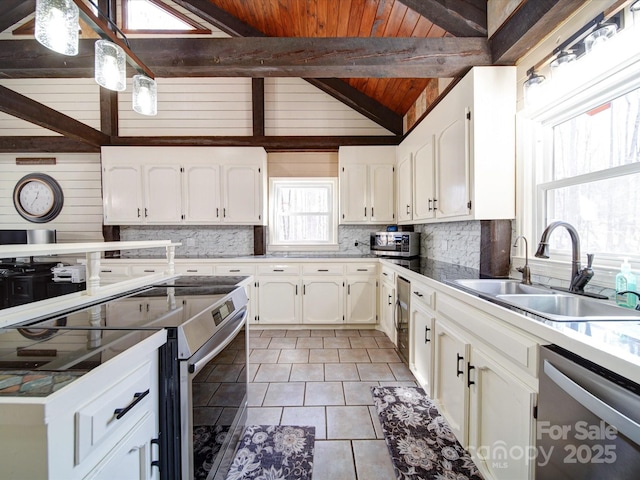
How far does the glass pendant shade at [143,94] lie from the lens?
1519 mm

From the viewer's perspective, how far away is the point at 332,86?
12.4ft

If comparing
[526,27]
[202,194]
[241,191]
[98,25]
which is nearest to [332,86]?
[241,191]

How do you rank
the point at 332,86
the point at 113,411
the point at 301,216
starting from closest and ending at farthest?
the point at 113,411, the point at 332,86, the point at 301,216

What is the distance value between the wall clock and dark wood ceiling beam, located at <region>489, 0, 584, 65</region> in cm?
536

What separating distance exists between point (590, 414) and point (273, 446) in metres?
1.54

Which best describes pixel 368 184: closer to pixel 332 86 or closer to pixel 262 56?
pixel 332 86

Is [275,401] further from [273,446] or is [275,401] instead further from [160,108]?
[160,108]

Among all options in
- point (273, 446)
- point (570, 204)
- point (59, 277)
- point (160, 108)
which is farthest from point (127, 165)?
point (570, 204)

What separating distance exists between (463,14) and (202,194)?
322 centimetres

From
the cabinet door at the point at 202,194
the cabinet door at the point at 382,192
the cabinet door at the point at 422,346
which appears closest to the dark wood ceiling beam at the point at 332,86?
the cabinet door at the point at 382,192

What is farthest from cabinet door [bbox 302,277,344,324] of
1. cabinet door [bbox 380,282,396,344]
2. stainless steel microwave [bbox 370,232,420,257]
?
stainless steel microwave [bbox 370,232,420,257]

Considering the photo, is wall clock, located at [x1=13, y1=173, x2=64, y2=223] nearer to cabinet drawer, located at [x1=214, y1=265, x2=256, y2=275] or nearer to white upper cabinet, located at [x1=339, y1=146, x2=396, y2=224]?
cabinet drawer, located at [x1=214, y1=265, x2=256, y2=275]

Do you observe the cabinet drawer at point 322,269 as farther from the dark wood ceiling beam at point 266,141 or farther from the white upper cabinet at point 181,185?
the dark wood ceiling beam at point 266,141

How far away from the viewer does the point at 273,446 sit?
1.66 meters
